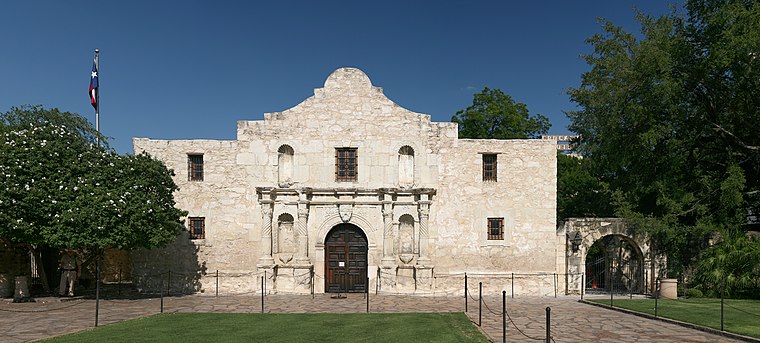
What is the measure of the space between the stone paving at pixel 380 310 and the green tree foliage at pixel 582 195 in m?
11.8

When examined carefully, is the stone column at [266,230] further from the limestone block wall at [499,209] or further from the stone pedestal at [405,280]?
the limestone block wall at [499,209]

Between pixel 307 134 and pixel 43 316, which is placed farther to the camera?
pixel 307 134

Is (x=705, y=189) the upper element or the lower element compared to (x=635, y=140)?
lower

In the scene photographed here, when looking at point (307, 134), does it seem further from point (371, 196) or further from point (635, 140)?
point (635, 140)

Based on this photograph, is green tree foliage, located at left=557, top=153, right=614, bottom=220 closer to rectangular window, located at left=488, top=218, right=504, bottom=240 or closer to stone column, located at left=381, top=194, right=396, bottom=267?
rectangular window, located at left=488, top=218, right=504, bottom=240

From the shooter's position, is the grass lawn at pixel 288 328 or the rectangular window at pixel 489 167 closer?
the grass lawn at pixel 288 328

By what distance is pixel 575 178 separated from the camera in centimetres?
3319

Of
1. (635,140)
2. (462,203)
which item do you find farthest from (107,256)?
(635,140)

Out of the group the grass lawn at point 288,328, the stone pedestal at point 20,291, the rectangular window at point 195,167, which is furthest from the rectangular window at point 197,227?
the grass lawn at point 288,328

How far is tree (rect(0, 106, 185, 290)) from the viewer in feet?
52.9

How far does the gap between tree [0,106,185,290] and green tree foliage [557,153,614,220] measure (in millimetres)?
22585

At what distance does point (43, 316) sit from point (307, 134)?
10633mm

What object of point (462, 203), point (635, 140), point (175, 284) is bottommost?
point (175, 284)

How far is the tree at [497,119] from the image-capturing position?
1400 inches
